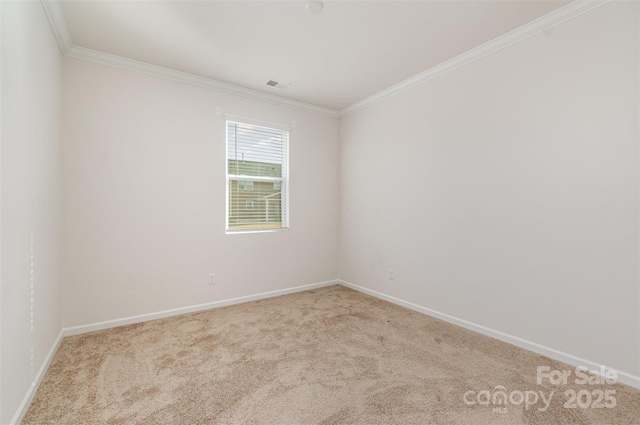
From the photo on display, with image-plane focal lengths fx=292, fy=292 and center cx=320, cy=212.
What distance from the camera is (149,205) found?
312cm

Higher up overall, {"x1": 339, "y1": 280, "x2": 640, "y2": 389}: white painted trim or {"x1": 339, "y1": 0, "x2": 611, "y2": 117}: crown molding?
{"x1": 339, "y1": 0, "x2": 611, "y2": 117}: crown molding

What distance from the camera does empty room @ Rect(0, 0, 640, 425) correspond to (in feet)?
5.97

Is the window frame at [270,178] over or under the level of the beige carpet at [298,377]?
over

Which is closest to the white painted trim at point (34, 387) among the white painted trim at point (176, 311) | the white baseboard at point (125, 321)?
the white baseboard at point (125, 321)

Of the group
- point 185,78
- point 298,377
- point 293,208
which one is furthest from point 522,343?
point 185,78

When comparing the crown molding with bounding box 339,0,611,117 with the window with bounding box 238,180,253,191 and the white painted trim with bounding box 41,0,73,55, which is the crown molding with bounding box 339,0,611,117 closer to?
the window with bounding box 238,180,253,191

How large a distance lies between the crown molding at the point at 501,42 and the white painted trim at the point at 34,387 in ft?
13.7

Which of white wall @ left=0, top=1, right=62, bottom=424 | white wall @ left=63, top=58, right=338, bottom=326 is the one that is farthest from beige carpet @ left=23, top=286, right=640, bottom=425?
white wall @ left=63, top=58, right=338, bottom=326

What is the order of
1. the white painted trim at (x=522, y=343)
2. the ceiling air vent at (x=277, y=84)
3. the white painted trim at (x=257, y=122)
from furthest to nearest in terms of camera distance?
1. the white painted trim at (x=257, y=122)
2. the ceiling air vent at (x=277, y=84)
3. the white painted trim at (x=522, y=343)

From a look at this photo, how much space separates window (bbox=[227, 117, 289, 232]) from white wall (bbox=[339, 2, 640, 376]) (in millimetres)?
1505

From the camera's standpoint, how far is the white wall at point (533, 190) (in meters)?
2.02

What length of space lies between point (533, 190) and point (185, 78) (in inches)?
144

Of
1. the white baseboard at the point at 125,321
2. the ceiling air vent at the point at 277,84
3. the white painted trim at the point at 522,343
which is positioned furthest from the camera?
the ceiling air vent at the point at 277,84

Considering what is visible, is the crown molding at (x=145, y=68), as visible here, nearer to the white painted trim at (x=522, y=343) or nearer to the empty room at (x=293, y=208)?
the empty room at (x=293, y=208)
